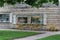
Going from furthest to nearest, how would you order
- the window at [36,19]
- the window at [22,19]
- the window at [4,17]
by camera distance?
the window at [4,17] → the window at [22,19] → the window at [36,19]

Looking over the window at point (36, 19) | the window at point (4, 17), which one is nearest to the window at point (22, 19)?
the window at point (36, 19)

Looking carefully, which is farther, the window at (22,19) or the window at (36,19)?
the window at (22,19)

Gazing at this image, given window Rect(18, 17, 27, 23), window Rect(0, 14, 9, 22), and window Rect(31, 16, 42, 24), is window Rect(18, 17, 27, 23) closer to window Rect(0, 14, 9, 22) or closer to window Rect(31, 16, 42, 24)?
window Rect(31, 16, 42, 24)

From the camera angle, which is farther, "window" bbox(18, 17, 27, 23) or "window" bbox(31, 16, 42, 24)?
"window" bbox(18, 17, 27, 23)

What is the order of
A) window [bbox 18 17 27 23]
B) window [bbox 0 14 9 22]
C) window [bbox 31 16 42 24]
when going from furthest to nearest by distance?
window [bbox 0 14 9 22] < window [bbox 18 17 27 23] < window [bbox 31 16 42 24]

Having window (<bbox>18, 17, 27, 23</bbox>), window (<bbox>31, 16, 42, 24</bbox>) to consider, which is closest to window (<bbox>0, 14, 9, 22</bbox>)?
window (<bbox>18, 17, 27, 23</bbox>)

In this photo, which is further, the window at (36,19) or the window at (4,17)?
the window at (4,17)

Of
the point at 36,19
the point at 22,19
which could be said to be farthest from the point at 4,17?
the point at 36,19

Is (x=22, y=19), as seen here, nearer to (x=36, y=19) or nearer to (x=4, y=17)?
(x=36, y=19)

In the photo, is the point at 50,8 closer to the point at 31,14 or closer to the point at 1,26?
the point at 31,14

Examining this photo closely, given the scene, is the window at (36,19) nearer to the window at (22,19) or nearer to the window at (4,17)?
the window at (22,19)

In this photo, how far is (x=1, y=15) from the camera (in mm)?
33469

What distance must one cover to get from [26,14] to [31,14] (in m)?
0.74

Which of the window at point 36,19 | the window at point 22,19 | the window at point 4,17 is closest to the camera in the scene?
the window at point 36,19
